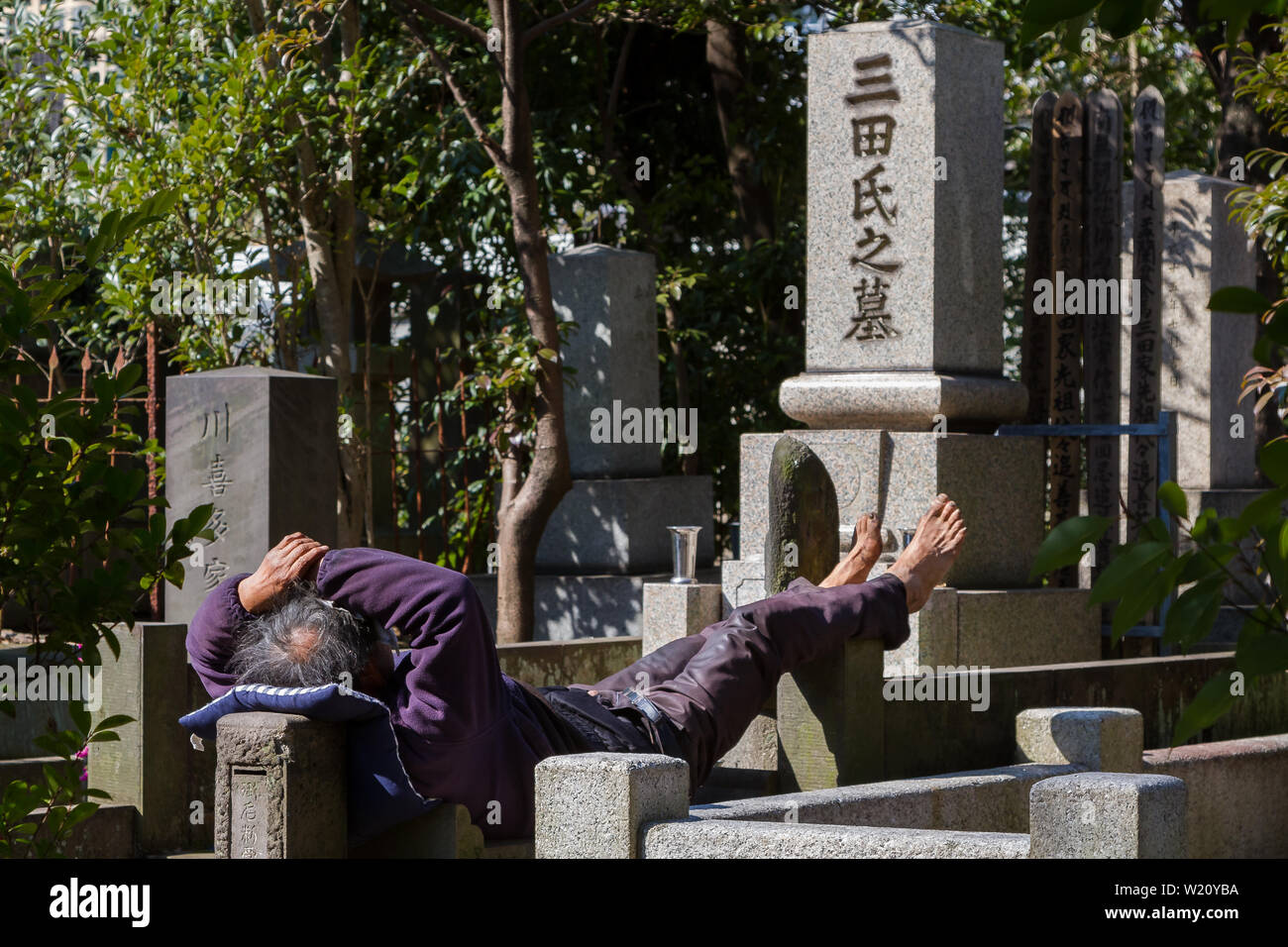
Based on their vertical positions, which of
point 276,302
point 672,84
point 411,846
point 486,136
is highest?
point 672,84

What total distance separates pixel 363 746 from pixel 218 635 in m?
0.70

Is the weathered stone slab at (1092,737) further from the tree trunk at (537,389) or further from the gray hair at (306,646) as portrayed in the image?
the tree trunk at (537,389)

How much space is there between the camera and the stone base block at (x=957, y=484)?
7205 millimetres

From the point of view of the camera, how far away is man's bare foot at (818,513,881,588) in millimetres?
6000

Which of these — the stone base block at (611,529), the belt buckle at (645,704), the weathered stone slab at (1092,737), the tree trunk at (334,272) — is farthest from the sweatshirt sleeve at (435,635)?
the stone base block at (611,529)

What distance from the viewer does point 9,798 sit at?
Result: 2986mm

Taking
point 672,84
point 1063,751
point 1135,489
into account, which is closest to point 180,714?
point 1063,751

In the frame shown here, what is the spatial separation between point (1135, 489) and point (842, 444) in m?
2.16

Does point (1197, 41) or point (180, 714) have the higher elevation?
point (1197, 41)

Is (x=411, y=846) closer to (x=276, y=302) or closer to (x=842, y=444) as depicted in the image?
(x=842, y=444)

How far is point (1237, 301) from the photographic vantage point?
4.91ft

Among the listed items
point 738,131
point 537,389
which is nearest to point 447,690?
point 537,389

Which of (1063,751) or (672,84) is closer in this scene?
(1063,751)

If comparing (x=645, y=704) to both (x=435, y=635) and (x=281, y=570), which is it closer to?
(x=435, y=635)
